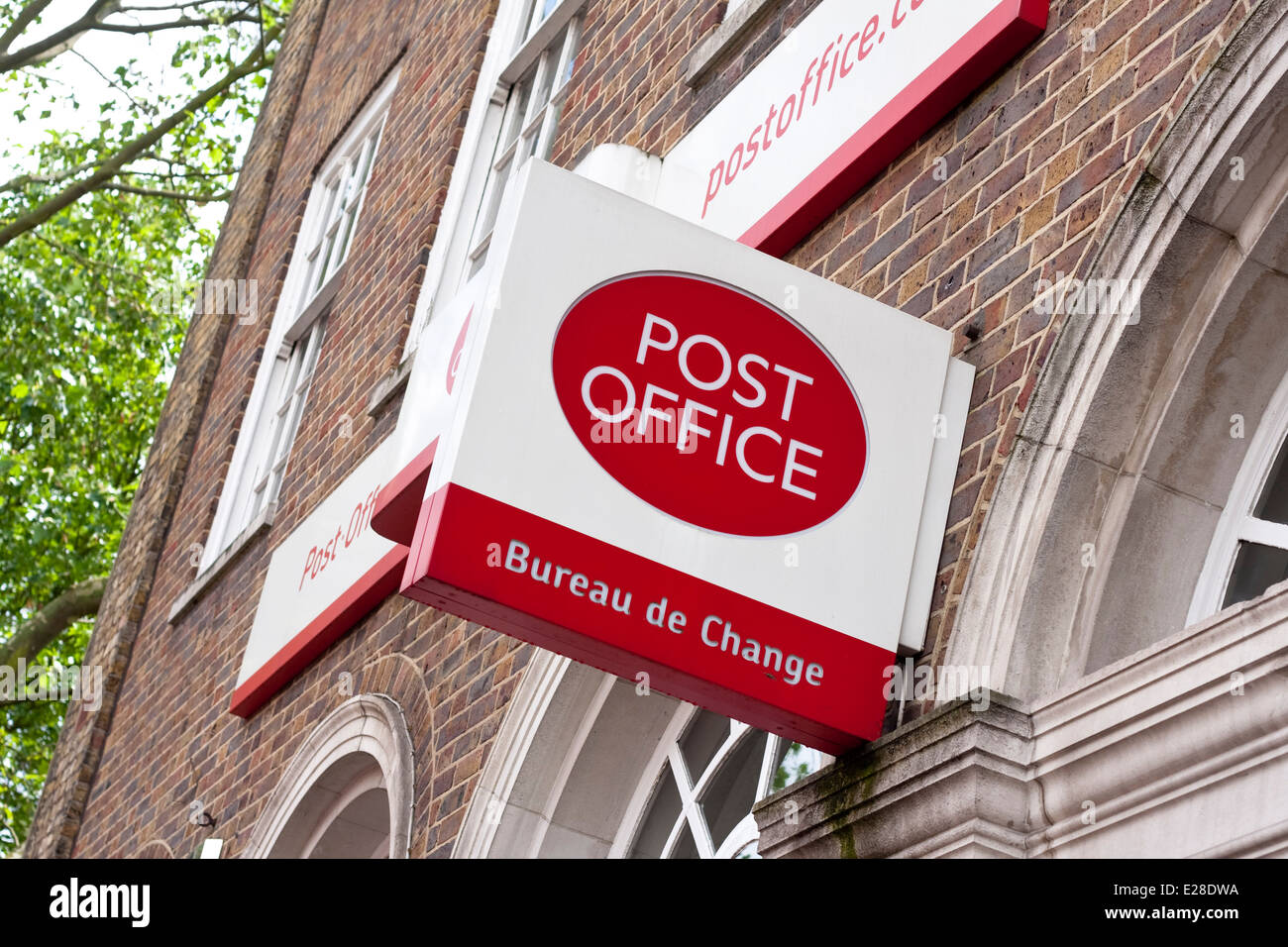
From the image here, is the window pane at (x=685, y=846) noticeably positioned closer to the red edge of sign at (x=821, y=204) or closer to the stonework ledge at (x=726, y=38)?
the red edge of sign at (x=821, y=204)

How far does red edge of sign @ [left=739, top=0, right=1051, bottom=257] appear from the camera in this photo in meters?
4.28

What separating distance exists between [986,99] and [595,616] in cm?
184

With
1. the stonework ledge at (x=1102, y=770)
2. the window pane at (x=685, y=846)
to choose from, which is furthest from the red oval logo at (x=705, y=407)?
the window pane at (x=685, y=846)

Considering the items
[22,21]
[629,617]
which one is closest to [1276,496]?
[629,617]

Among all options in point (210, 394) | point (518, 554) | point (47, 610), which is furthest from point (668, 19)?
point (47, 610)

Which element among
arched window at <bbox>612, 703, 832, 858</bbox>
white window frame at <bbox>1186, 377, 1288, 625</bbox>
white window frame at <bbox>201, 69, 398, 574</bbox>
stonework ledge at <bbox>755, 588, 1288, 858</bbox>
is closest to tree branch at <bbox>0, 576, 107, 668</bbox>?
white window frame at <bbox>201, 69, 398, 574</bbox>

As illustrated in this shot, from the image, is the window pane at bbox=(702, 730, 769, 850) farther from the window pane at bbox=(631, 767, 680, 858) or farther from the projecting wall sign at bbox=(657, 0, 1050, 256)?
the projecting wall sign at bbox=(657, 0, 1050, 256)

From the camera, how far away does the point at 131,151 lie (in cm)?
1745

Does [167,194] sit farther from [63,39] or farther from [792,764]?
[792,764]

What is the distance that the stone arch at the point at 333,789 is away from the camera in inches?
261

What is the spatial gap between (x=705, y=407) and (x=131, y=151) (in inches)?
598

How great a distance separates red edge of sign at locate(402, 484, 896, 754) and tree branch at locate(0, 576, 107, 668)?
13.7m

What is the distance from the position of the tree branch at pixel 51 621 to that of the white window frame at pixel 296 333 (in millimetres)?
6932
